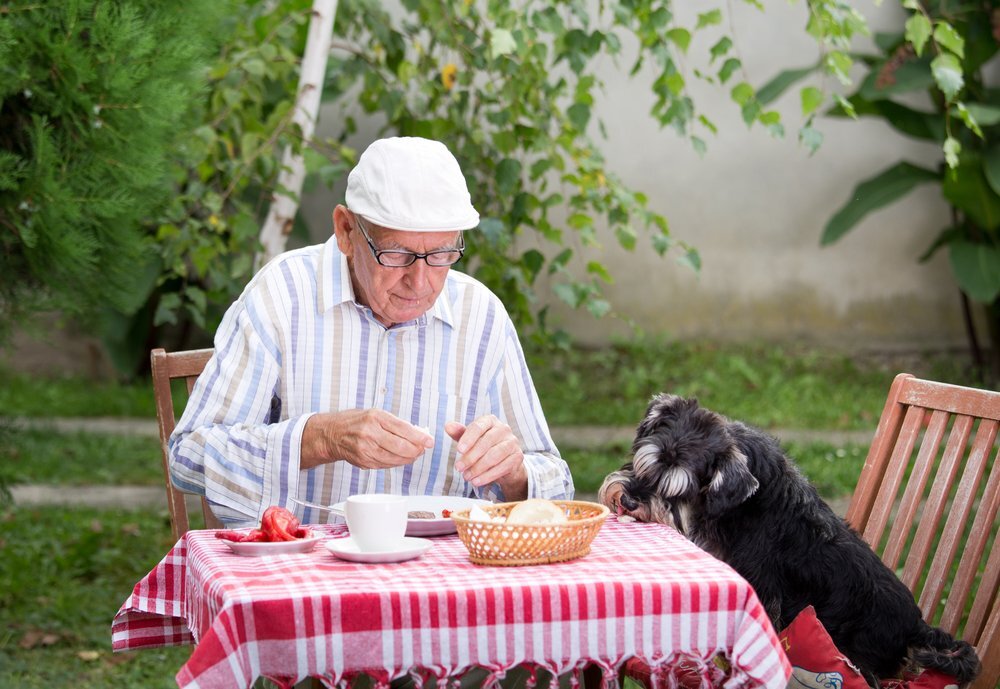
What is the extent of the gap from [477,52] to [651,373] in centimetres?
466

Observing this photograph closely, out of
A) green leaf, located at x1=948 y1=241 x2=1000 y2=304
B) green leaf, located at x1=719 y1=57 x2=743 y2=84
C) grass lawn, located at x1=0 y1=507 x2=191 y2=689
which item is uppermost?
green leaf, located at x1=719 y1=57 x2=743 y2=84

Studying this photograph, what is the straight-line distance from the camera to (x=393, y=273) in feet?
8.60

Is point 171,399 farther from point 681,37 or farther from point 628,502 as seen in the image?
point 681,37

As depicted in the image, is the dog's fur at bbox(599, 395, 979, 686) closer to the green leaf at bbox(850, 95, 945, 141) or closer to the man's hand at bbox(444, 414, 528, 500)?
the man's hand at bbox(444, 414, 528, 500)

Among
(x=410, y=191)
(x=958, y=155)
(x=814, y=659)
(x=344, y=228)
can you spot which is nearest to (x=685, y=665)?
(x=814, y=659)

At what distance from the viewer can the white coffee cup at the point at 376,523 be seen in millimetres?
1981

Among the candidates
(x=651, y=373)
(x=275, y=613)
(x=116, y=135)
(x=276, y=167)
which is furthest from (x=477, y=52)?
(x=651, y=373)

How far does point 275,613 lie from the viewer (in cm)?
170

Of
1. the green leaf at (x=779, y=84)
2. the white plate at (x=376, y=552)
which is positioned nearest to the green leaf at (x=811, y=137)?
the white plate at (x=376, y=552)

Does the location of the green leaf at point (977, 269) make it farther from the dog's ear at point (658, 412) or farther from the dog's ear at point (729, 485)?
the dog's ear at point (729, 485)

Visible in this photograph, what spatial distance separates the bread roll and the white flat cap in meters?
0.68

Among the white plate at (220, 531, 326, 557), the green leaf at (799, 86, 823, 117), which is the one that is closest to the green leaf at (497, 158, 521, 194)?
the green leaf at (799, 86, 823, 117)

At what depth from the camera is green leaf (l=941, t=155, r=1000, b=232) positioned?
26.5 ft

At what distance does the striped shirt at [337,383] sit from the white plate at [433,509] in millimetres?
245
